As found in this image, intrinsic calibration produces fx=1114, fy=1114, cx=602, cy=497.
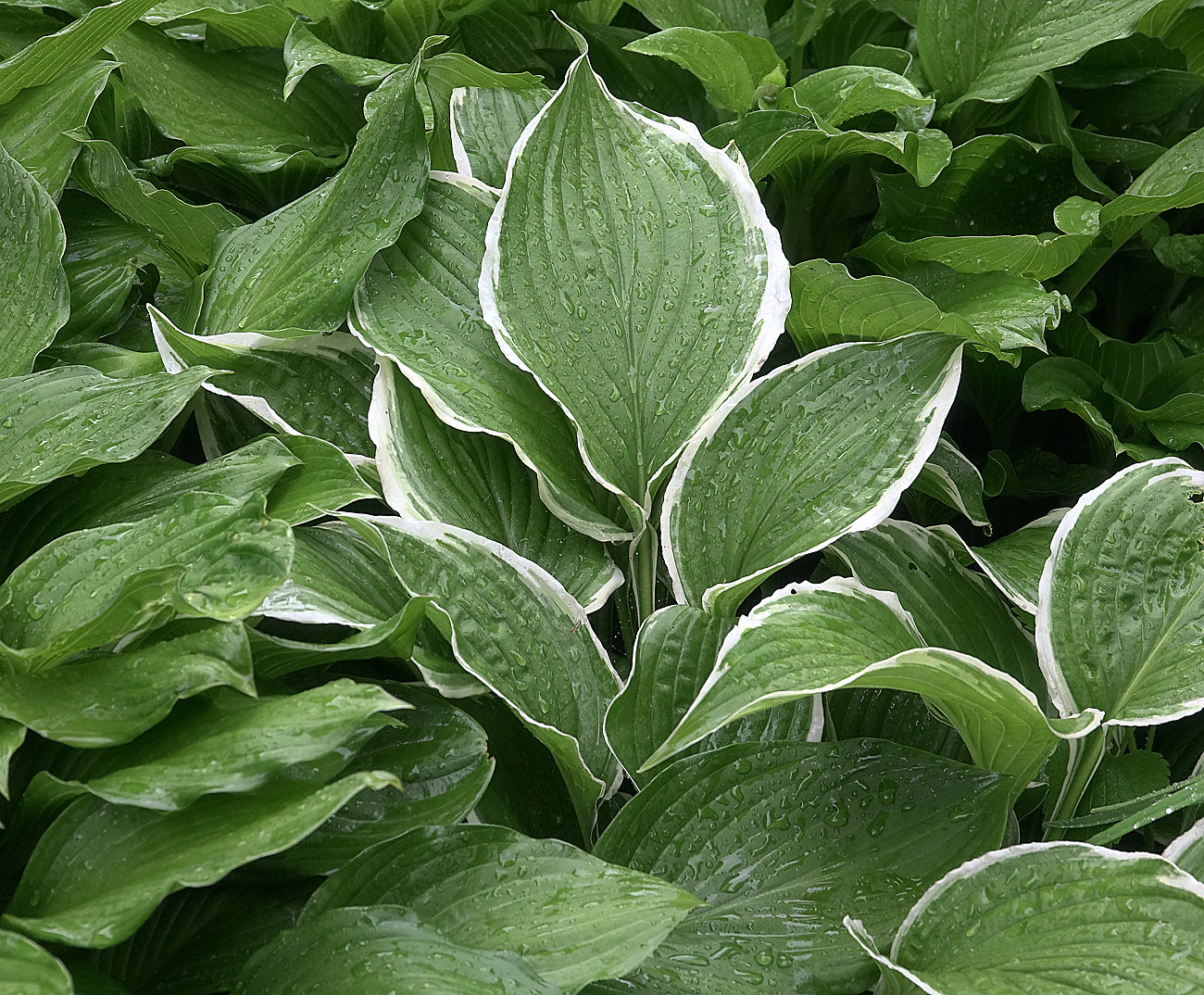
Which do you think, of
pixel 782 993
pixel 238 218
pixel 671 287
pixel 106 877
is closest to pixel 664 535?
pixel 671 287

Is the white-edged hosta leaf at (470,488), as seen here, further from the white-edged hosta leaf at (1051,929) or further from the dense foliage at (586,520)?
the white-edged hosta leaf at (1051,929)

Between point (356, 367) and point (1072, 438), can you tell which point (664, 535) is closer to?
point (356, 367)

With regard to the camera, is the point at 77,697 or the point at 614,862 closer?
the point at 77,697

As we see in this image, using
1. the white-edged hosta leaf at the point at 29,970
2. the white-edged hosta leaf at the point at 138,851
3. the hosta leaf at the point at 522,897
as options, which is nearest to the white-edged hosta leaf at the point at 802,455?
the hosta leaf at the point at 522,897

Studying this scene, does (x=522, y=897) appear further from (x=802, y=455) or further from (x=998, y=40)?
(x=998, y=40)

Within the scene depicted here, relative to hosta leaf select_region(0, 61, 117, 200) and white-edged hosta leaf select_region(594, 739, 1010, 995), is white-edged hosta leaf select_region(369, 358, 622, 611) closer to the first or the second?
white-edged hosta leaf select_region(594, 739, 1010, 995)

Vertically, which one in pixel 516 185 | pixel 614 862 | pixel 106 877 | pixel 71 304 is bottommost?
pixel 614 862

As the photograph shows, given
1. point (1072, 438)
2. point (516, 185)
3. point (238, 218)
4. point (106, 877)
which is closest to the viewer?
point (106, 877)
